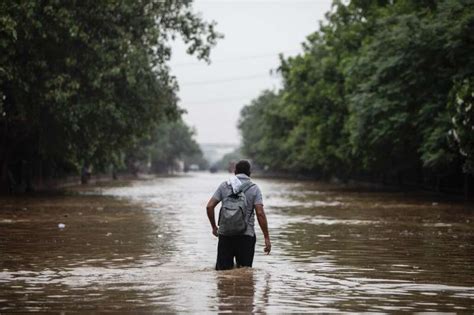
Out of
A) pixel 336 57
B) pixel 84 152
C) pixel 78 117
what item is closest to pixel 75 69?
pixel 78 117

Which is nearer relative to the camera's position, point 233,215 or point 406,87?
point 233,215

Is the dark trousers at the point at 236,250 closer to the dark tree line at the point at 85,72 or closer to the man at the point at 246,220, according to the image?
the man at the point at 246,220

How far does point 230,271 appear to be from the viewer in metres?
12.9

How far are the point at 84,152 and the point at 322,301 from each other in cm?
4179

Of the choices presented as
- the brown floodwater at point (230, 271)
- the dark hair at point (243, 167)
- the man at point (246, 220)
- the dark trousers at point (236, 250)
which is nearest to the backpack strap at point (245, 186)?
the man at point (246, 220)

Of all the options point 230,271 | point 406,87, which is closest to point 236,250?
point 230,271

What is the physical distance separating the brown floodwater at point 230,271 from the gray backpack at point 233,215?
60cm

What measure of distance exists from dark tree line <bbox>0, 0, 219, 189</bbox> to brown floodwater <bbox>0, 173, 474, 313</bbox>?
15.7 meters

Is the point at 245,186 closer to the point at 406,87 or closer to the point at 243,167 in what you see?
the point at 243,167

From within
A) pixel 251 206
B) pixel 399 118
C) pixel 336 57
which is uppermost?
pixel 336 57

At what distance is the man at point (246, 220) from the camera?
1273 centimetres

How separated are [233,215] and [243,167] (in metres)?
0.76

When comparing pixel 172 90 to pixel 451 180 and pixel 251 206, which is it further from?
pixel 251 206

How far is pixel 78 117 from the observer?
43312 mm
